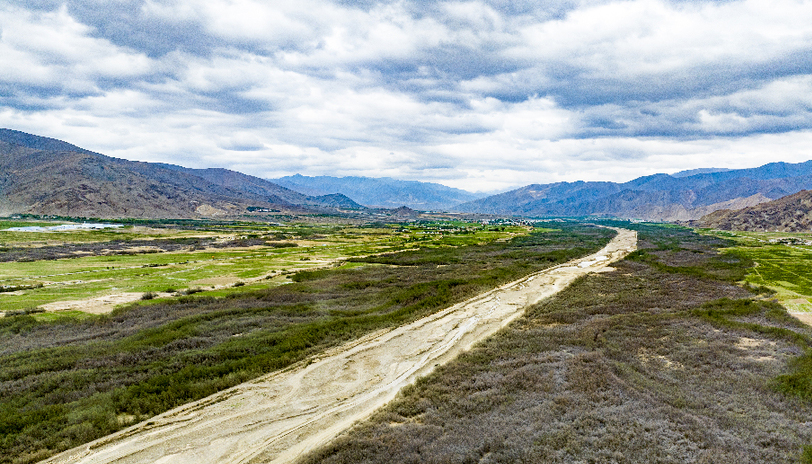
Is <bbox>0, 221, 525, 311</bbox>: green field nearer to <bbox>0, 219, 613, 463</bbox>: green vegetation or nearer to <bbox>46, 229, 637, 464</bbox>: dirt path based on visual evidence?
<bbox>0, 219, 613, 463</bbox>: green vegetation

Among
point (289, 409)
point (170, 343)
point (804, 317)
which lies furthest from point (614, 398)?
point (804, 317)

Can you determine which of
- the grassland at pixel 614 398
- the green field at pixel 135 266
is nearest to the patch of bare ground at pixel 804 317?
the grassland at pixel 614 398

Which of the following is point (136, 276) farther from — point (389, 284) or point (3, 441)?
point (3, 441)

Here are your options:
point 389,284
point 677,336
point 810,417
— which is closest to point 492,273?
point 389,284

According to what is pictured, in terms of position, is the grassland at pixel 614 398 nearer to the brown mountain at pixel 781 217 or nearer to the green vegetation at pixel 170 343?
the green vegetation at pixel 170 343

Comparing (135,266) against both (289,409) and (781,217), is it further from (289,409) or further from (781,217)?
(781,217)

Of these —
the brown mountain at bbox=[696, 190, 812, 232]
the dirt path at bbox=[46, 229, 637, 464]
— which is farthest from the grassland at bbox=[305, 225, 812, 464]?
the brown mountain at bbox=[696, 190, 812, 232]

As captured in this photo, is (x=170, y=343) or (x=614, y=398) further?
(x=170, y=343)
